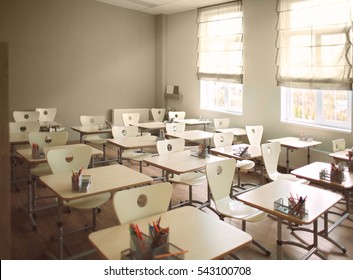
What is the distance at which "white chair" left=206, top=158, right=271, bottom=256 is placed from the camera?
285 cm

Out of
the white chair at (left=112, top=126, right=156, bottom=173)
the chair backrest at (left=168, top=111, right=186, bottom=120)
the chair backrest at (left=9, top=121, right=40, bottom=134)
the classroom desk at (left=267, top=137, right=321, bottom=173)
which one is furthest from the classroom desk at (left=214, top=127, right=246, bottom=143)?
the chair backrest at (left=9, top=121, right=40, bottom=134)

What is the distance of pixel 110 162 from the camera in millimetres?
6000

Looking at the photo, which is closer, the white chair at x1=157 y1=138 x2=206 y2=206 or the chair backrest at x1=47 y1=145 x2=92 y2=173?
the chair backrest at x1=47 y1=145 x2=92 y2=173

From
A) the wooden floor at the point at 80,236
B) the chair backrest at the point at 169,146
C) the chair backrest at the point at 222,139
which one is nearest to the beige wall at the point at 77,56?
the wooden floor at the point at 80,236

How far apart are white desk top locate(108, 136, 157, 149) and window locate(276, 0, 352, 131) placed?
2688 mm

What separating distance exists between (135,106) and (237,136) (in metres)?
3.18

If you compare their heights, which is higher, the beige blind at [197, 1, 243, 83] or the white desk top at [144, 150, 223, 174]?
the beige blind at [197, 1, 243, 83]

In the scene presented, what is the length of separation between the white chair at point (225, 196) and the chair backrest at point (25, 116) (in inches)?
169

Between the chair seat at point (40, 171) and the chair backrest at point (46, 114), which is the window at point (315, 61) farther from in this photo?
the chair backrest at point (46, 114)

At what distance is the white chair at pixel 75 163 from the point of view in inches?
116

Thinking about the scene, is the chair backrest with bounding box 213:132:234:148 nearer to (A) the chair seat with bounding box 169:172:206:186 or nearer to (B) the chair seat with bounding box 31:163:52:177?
(A) the chair seat with bounding box 169:172:206:186
